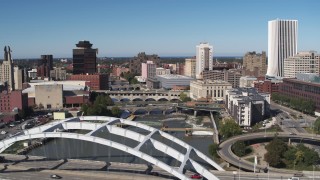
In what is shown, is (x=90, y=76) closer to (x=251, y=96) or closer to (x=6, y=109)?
(x=6, y=109)

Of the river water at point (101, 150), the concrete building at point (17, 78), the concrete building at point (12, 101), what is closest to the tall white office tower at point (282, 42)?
the concrete building at point (17, 78)

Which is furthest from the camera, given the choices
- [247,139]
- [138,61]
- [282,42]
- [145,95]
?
[138,61]

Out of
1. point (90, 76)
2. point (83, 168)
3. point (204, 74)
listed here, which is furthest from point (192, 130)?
point (204, 74)

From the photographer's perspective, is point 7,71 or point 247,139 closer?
point 247,139

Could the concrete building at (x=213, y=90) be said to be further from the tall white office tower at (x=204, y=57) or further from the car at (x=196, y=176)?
the car at (x=196, y=176)

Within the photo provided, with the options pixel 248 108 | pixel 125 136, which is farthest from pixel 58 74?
pixel 125 136

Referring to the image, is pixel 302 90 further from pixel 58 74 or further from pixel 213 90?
pixel 58 74
